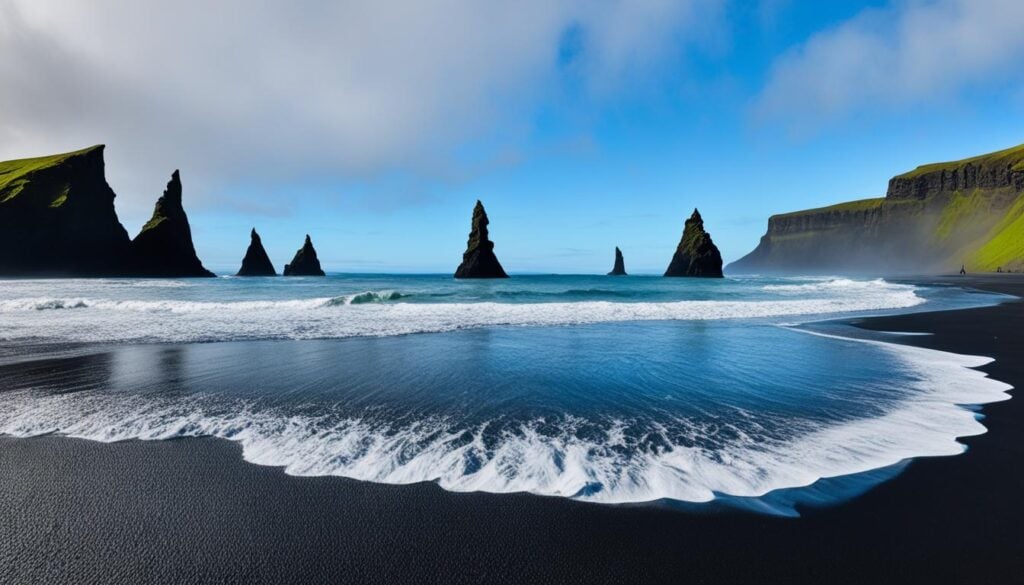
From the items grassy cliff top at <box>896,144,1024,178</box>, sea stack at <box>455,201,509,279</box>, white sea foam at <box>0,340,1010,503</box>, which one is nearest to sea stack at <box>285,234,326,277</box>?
sea stack at <box>455,201,509,279</box>

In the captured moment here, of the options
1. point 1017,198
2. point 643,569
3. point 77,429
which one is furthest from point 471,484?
point 1017,198

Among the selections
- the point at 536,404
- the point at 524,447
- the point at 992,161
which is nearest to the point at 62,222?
the point at 536,404

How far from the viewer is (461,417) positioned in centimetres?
620

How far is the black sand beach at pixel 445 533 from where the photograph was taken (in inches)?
115

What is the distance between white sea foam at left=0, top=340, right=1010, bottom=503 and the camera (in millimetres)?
4285

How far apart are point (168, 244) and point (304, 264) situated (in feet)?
109

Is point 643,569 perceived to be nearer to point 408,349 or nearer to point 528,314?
point 408,349

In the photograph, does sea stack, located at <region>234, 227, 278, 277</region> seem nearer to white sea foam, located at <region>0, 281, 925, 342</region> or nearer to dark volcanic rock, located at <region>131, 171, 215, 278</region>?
dark volcanic rock, located at <region>131, 171, 215, 278</region>

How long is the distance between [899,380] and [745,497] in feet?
23.0

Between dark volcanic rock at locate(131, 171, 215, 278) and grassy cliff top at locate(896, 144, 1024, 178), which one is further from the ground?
grassy cliff top at locate(896, 144, 1024, 178)

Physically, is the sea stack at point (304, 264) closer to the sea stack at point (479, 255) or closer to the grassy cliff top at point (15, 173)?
the grassy cliff top at point (15, 173)

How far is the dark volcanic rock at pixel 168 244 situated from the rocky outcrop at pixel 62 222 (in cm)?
287

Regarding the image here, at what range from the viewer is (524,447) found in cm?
510

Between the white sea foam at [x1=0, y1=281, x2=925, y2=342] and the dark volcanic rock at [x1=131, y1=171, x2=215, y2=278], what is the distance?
85.8m
